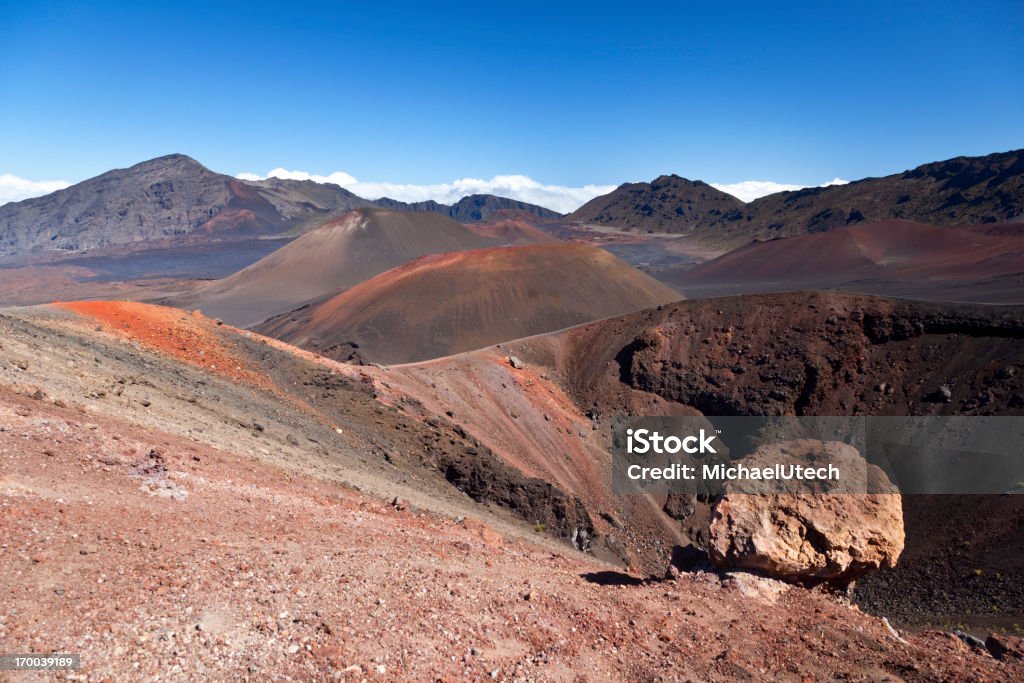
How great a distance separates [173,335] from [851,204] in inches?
5129

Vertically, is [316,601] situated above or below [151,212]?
below

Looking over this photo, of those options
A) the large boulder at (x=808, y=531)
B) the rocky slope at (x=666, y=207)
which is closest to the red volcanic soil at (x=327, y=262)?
the large boulder at (x=808, y=531)

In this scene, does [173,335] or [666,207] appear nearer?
[173,335]

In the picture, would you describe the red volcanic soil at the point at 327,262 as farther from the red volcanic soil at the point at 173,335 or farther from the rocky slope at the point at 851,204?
the rocky slope at the point at 851,204

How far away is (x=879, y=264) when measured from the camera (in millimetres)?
69250

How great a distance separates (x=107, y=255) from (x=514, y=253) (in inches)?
4393

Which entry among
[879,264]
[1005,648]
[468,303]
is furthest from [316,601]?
[879,264]

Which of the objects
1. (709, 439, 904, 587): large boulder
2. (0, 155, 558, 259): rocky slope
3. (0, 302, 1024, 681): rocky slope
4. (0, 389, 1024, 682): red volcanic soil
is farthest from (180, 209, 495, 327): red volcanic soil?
(0, 155, 558, 259): rocky slope

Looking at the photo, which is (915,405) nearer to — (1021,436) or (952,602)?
(1021,436)

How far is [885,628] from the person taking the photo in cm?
761

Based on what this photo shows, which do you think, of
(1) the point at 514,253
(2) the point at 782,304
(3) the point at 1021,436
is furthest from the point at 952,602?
(1) the point at 514,253

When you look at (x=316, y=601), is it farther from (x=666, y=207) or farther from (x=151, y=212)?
(x=151, y=212)

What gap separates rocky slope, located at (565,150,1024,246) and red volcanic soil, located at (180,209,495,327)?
71228 millimetres

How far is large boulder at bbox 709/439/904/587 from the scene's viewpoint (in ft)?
28.6
